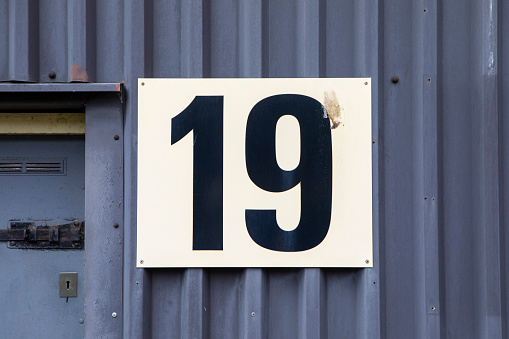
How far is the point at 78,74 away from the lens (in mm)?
2105

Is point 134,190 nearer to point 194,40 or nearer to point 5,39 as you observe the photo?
point 194,40

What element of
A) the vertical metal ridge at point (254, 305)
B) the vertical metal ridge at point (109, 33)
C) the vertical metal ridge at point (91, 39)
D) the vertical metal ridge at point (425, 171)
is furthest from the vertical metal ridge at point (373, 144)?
the vertical metal ridge at point (91, 39)

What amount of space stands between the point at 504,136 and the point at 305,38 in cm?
110

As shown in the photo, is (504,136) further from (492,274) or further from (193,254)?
(193,254)

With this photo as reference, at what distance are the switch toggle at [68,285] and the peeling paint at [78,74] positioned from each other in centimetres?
102

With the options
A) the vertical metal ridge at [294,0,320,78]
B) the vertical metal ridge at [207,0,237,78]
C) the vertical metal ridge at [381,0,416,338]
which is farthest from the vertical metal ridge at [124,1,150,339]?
the vertical metal ridge at [381,0,416,338]

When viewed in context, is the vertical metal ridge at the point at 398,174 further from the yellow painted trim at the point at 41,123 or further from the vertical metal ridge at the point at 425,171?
the yellow painted trim at the point at 41,123

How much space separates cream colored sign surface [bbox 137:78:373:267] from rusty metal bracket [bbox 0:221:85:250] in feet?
1.53

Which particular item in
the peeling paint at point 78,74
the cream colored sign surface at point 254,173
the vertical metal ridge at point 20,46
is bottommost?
the cream colored sign surface at point 254,173

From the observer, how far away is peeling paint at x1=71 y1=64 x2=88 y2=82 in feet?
6.90

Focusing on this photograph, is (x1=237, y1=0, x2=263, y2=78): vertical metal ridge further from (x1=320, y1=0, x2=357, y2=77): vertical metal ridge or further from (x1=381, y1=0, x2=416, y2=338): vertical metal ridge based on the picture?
(x1=381, y1=0, x2=416, y2=338): vertical metal ridge

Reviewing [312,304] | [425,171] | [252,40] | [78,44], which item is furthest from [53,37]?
[425,171]

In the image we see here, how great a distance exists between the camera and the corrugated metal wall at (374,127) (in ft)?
6.81

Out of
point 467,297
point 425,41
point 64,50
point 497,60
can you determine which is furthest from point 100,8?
point 467,297
